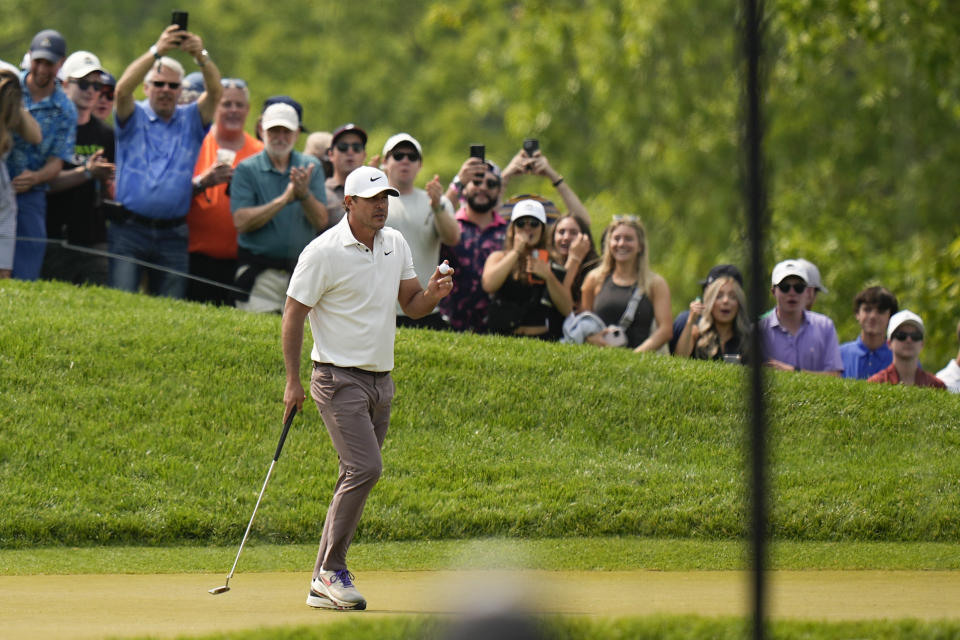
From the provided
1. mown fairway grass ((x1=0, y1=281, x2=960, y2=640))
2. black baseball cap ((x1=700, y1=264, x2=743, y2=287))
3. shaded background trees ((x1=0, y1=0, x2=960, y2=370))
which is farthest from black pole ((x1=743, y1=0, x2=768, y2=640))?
shaded background trees ((x1=0, y1=0, x2=960, y2=370))

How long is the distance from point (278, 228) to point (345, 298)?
494 cm

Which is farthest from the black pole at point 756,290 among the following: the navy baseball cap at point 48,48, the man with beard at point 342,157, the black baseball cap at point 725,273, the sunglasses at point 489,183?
the navy baseball cap at point 48,48

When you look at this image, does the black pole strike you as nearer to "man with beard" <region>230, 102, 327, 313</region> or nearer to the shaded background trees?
"man with beard" <region>230, 102, 327, 313</region>

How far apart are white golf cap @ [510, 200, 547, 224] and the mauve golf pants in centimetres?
471

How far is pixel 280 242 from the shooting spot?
42.3ft

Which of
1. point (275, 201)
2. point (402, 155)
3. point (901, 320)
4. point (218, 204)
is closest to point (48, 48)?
point (218, 204)

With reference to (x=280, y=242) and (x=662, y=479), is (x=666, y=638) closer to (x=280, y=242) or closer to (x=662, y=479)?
(x=662, y=479)

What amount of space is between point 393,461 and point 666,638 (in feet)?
17.9

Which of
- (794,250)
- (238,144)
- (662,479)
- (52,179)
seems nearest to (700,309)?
(662,479)

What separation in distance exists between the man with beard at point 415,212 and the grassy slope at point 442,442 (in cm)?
94

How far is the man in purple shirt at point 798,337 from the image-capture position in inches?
500

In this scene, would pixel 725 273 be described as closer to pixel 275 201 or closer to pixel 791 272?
pixel 791 272

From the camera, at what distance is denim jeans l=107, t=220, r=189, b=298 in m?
13.3

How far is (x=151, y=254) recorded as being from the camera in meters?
13.4
